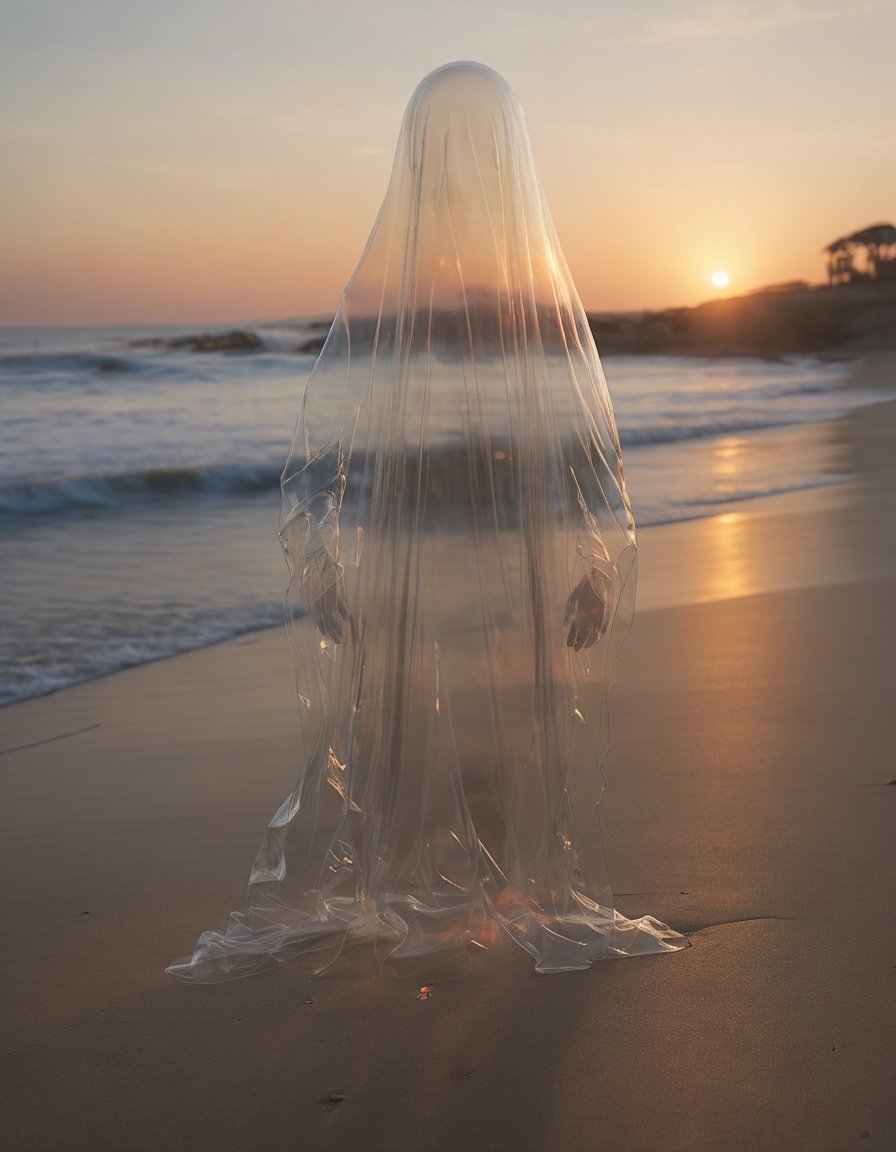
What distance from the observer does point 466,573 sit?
9.30 ft

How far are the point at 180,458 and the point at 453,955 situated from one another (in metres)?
13.6

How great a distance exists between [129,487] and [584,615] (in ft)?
36.9

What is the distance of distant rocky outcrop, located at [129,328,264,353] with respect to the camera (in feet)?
123

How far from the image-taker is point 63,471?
14.3m

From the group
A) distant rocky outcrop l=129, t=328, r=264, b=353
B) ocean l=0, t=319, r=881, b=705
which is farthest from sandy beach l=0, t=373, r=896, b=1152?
distant rocky outcrop l=129, t=328, r=264, b=353

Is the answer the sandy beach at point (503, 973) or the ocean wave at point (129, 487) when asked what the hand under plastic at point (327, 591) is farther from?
the ocean wave at point (129, 487)

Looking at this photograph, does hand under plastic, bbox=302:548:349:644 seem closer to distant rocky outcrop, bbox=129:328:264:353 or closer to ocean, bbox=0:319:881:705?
ocean, bbox=0:319:881:705

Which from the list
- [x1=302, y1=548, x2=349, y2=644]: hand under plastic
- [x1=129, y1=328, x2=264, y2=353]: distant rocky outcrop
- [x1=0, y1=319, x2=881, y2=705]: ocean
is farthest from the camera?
[x1=129, y1=328, x2=264, y2=353]: distant rocky outcrop

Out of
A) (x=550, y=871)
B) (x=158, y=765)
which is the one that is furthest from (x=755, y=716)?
(x=158, y=765)

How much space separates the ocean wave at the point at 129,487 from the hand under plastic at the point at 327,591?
980cm

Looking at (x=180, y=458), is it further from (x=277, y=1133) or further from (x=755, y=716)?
(x=277, y=1133)

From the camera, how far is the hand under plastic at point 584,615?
286 centimetres

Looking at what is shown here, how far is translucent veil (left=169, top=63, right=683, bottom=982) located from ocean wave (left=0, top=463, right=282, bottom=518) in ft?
32.5

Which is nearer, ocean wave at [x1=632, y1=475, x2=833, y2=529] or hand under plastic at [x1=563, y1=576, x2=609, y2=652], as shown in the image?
hand under plastic at [x1=563, y1=576, x2=609, y2=652]
